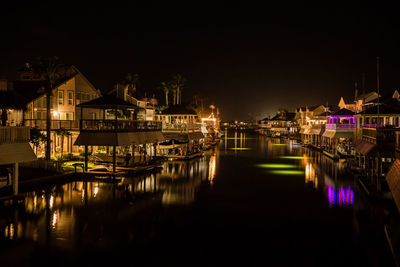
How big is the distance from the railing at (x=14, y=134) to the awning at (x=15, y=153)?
235 mm

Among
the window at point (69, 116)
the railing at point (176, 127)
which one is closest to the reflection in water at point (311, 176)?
the railing at point (176, 127)

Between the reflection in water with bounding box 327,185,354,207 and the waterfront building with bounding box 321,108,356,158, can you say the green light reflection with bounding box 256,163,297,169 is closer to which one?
the waterfront building with bounding box 321,108,356,158

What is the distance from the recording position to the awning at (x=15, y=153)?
20344mm

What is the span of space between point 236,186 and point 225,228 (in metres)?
13.4

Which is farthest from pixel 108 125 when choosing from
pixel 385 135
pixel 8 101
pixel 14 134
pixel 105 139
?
pixel 385 135

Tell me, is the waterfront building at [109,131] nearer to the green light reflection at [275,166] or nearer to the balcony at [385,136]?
the green light reflection at [275,166]

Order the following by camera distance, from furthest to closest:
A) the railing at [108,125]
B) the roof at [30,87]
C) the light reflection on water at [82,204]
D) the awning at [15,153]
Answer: the roof at [30,87] → the railing at [108,125] → the awning at [15,153] → the light reflection on water at [82,204]

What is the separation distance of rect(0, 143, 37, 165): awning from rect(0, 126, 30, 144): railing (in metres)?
0.23

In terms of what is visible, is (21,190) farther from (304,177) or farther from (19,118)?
(304,177)

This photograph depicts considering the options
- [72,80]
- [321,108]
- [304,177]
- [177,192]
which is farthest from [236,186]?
[321,108]

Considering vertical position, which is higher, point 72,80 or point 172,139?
point 72,80

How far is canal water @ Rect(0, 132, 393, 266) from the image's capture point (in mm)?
14586

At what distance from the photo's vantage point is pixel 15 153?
21.0 metres

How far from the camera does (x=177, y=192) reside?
27.5 meters
